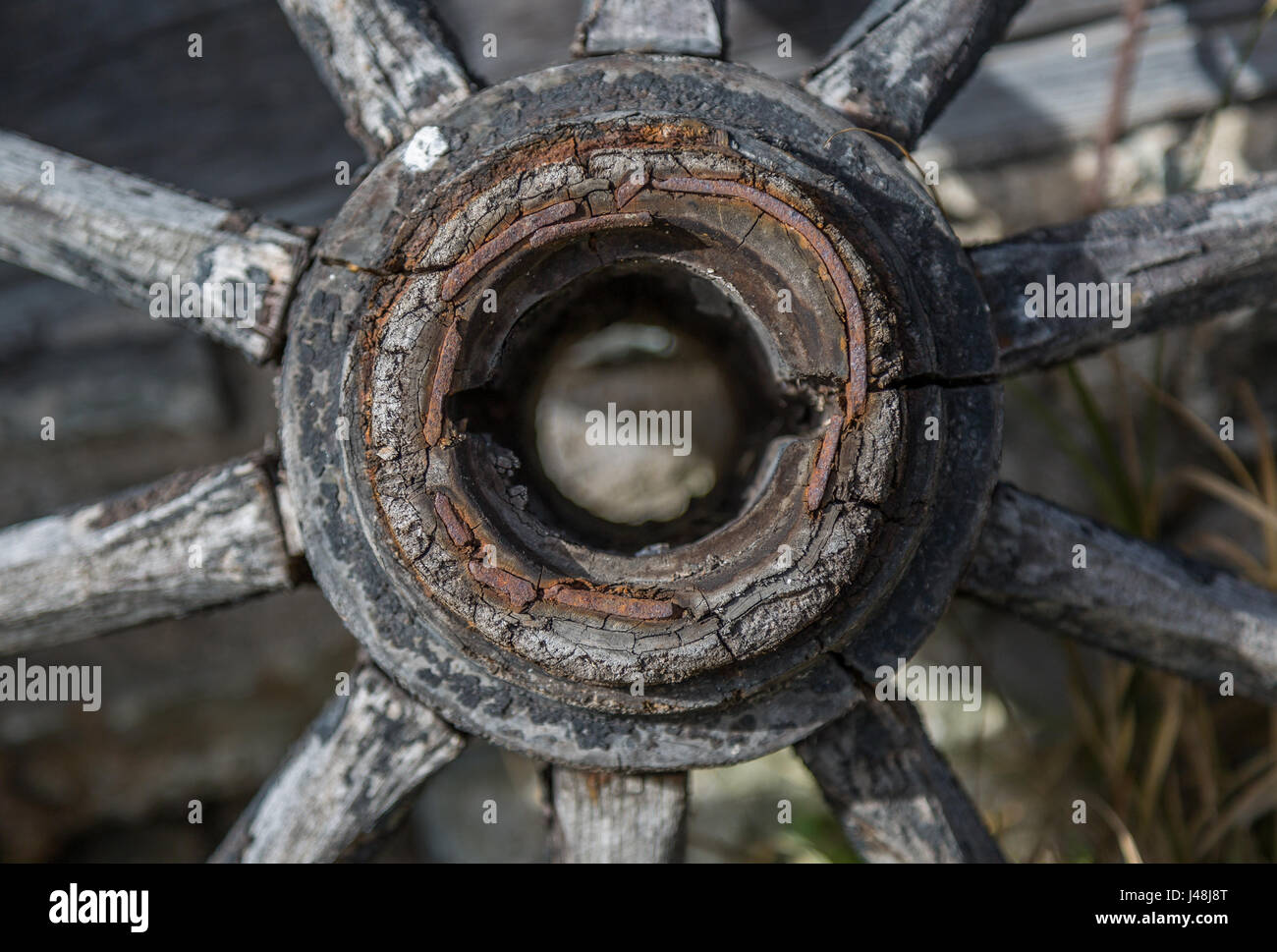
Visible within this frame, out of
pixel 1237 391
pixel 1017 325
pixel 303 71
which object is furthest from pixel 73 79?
pixel 1237 391

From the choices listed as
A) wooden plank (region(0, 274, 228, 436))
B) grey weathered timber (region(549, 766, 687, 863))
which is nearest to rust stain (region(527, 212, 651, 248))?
grey weathered timber (region(549, 766, 687, 863))

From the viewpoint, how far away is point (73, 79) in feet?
4.88

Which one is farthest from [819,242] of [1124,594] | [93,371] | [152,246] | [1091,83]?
[93,371]

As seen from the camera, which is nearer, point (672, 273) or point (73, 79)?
point (672, 273)

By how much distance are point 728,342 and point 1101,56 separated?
86 cm

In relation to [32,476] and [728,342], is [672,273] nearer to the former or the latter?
[728,342]

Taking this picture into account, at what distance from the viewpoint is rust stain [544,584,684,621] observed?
76 centimetres

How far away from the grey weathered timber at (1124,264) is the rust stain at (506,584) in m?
0.48

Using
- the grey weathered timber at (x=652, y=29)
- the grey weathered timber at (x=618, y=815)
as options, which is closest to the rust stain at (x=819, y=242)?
the grey weathered timber at (x=652, y=29)

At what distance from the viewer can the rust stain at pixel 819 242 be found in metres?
0.76

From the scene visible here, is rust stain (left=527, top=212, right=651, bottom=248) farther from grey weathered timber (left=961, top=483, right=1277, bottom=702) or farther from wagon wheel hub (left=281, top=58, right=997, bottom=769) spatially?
grey weathered timber (left=961, top=483, right=1277, bottom=702)

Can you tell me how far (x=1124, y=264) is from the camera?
915mm

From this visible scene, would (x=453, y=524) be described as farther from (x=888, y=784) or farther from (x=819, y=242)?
(x=888, y=784)

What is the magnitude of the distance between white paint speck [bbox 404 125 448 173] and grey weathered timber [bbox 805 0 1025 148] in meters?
0.34
